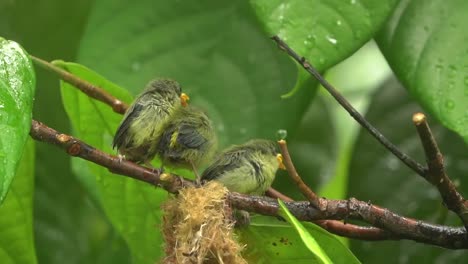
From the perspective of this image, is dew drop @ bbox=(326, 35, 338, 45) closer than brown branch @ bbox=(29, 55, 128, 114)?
Yes

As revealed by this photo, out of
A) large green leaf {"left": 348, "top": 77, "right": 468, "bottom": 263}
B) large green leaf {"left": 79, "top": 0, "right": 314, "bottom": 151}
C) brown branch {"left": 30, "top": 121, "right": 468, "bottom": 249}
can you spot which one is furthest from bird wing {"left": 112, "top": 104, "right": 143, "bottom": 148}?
large green leaf {"left": 348, "top": 77, "right": 468, "bottom": 263}

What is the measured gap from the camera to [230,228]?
1.36 meters

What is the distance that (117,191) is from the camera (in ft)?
5.61

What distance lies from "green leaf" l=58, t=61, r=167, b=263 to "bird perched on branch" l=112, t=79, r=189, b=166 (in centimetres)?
14

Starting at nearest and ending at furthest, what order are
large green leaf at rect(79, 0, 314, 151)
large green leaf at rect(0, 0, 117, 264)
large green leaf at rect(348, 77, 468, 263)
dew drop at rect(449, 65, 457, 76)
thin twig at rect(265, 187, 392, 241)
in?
1. thin twig at rect(265, 187, 392, 241)
2. dew drop at rect(449, 65, 457, 76)
3. large green leaf at rect(79, 0, 314, 151)
4. large green leaf at rect(348, 77, 468, 263)
5. large green leaf at rect(0, 0, 117, 264)

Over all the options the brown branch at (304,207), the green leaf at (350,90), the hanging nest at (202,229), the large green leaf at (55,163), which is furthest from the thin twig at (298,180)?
the green leaf at (350,90)

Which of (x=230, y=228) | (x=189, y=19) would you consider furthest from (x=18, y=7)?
(x=230, y=228)

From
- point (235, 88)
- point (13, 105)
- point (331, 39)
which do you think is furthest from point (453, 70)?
point (13, 105)

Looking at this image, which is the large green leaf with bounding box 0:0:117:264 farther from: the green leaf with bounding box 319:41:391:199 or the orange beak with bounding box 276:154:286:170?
the orange beak with bounding box 276:154:286:170

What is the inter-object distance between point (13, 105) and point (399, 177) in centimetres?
121

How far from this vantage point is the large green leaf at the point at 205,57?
1.97 m

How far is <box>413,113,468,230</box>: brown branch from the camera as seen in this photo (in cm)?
117

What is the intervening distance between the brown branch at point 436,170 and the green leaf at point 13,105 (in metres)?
0.50

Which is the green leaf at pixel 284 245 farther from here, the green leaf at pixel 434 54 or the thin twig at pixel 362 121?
the green leaf at pixel 434 54
